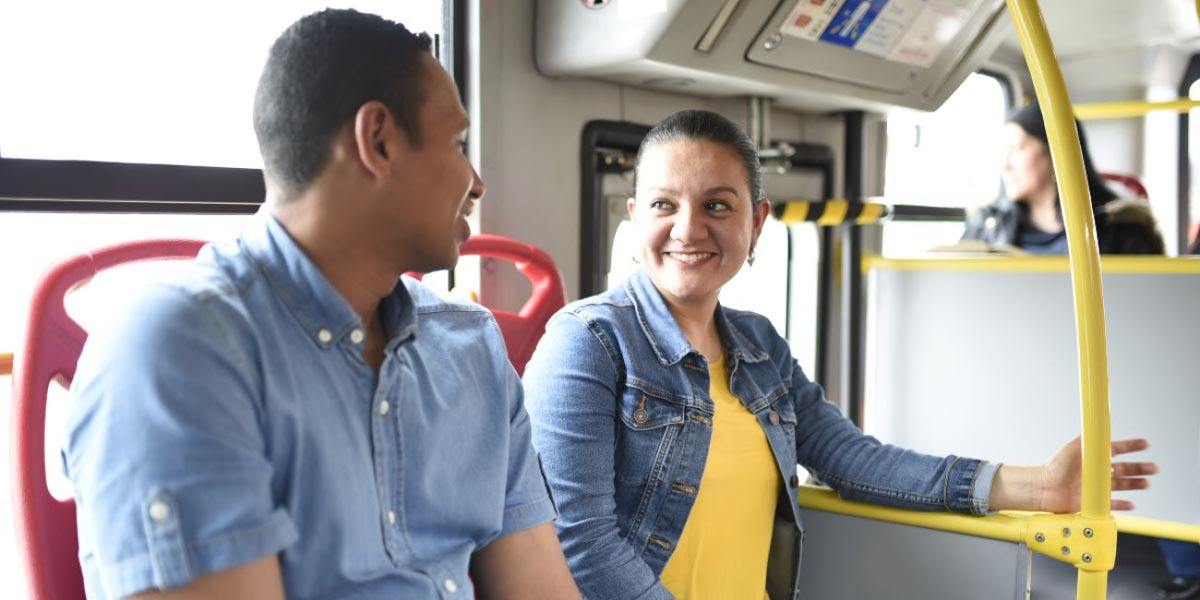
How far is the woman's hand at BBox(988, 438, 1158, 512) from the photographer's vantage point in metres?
1.87

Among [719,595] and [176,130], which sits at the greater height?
[176,130]

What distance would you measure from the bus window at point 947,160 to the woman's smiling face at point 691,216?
2.35m

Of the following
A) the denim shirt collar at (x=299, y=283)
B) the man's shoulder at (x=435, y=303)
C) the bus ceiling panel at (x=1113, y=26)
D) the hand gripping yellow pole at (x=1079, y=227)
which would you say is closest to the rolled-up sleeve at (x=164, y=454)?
the denim shirt collar at (x=299, y=283)

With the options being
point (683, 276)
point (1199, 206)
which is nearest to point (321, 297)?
point (683, 276)

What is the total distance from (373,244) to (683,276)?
2.59 ft

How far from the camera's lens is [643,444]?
1.77 m

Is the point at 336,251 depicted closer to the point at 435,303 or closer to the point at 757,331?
the point at 435,303

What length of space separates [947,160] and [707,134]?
10.4 ft

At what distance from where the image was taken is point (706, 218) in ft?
6.03

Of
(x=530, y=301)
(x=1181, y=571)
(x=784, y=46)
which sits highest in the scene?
(x=784, y=46)

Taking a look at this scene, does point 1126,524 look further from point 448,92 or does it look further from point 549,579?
point 448,92

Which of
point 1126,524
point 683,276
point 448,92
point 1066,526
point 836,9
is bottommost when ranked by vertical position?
point 1126,524

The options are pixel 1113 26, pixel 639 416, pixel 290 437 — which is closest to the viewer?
pixel 290 437

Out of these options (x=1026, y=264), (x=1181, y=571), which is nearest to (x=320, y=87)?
(x=1026, y=264)
